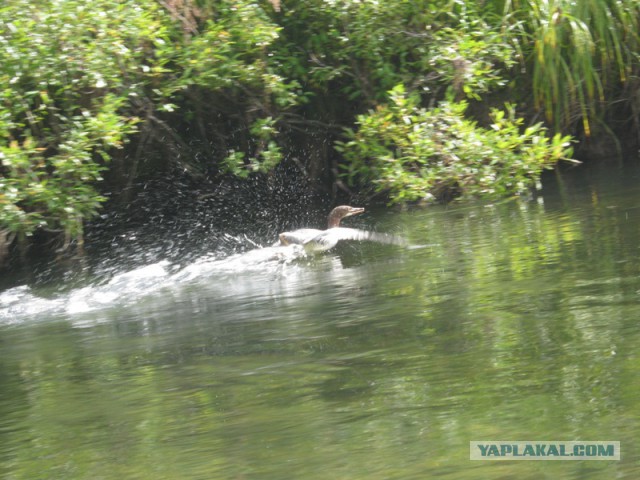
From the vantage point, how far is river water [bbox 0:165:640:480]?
3387 millimetres

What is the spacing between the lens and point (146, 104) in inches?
425

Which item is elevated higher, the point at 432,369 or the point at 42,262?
the point at 42,262

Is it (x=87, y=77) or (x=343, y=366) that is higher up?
(x=87, y=77)

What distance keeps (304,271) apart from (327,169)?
17.7ft

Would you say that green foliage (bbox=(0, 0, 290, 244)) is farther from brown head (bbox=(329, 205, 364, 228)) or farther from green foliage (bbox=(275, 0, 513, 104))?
brown head (bbox=(329, 205, 364, 228))

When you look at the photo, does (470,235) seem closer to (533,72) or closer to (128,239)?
(128,239)

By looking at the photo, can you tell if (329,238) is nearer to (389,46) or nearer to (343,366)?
(343,366)

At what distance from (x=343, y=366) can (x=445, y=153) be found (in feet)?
21.4

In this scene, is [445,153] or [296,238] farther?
[445,153]

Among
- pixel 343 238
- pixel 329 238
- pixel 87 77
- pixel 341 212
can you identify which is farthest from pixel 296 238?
pixel 87 77

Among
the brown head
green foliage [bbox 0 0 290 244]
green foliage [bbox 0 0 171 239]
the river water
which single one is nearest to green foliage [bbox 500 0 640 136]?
green foliage [bbox 0 0 290 244]

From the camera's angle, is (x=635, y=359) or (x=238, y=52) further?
(x=238, y=52)

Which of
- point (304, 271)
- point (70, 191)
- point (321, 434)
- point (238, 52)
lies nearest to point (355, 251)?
point (304, 271)

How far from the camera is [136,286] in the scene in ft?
26.0
